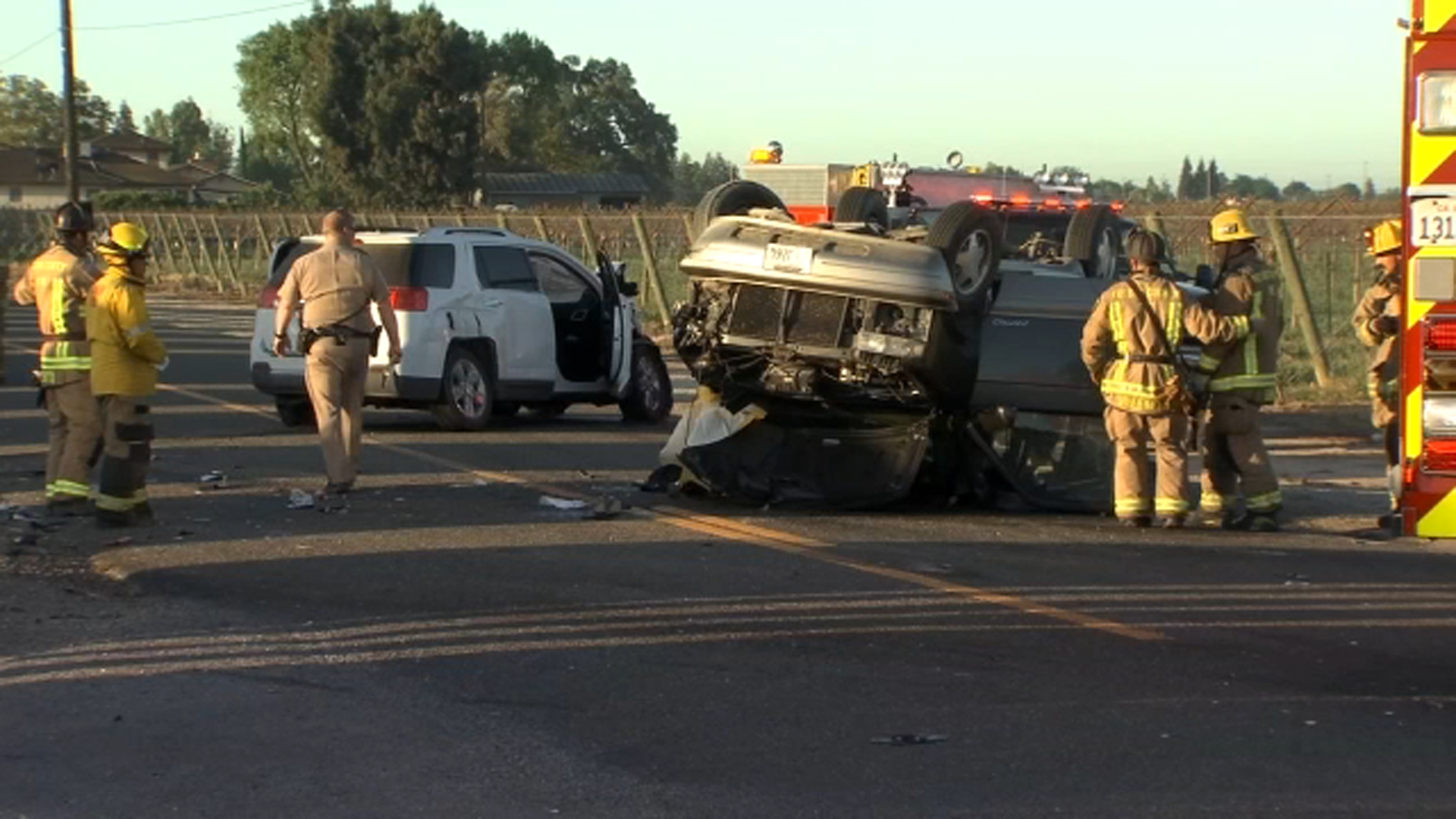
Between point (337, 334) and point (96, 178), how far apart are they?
270 feet

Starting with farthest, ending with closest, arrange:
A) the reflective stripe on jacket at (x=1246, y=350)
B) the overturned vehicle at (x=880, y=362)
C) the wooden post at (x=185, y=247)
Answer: the wooden post at (x=185, y=247), the reflective stripe on jacket at (x=1246, y=350), the overturned vehicle at (x=880, y=362)

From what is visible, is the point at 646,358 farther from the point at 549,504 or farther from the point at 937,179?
the point at 549,504

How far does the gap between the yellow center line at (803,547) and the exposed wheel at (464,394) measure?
1.22 m

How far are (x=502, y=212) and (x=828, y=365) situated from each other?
25.2m

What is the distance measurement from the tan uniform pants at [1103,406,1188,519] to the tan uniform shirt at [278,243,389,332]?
15.9 feet

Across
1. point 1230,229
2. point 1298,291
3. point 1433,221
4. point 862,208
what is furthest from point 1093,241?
point 1298,291

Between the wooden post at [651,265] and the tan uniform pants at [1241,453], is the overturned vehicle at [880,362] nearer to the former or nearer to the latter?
the tan uniform pants at [1241,453]

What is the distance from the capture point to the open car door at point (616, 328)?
17.7 metres

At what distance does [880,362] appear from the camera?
11523mm

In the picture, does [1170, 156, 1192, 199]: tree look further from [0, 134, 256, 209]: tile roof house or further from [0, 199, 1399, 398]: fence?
[0, 134, 256, 209]: tile roof house

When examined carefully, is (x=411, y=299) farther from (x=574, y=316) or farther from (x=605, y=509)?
(x=605, y=509)

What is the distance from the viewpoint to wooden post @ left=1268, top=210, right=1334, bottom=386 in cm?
1973

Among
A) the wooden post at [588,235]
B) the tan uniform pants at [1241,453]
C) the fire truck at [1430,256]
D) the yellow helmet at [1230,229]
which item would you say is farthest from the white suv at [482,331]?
the wooden post at [588,235]

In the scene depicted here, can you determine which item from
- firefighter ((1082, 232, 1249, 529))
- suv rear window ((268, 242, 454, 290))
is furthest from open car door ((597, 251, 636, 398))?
firefighter ((1082, 232, 1249, 529))
